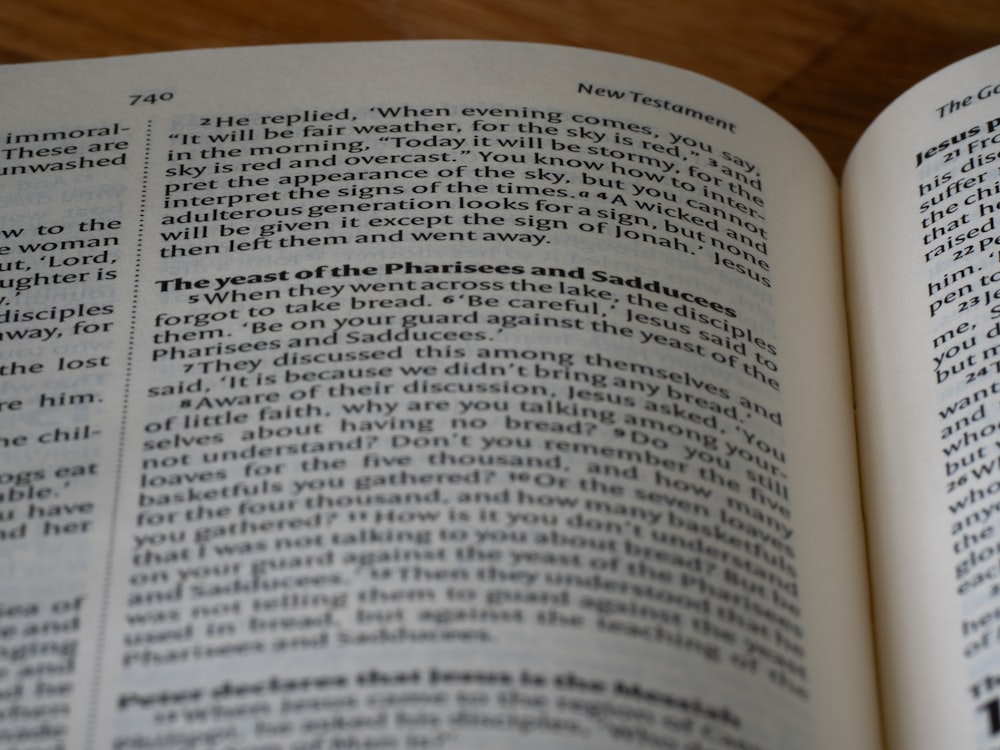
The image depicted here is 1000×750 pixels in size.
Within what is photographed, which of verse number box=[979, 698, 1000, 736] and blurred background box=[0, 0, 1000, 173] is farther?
blurred background box=[0, 0, 1000, 173]

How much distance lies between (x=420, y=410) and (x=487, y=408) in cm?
3

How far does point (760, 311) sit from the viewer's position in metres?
0.69

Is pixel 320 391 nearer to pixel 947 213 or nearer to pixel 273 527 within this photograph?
pixel 273 527

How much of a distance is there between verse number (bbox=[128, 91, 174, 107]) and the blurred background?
0.33 ft

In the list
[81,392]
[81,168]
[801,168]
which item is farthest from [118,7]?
[801,168]

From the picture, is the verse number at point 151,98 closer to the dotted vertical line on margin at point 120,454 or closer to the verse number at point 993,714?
the dotted vertical line on margin at point 120,454

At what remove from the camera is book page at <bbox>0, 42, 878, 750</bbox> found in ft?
1.92

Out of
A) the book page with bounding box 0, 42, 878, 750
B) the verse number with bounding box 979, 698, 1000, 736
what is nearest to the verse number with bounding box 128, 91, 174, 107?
the book page with bounding box 0, 42, 878, 750

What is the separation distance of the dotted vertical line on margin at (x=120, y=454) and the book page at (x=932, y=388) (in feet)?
1.11

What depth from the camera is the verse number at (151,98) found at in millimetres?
740

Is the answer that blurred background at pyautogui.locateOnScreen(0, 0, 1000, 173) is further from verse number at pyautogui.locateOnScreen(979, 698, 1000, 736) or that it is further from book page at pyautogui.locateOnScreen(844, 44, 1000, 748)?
verse number at pyautogui.locateOnScreen(979, 698, 1000, 736)

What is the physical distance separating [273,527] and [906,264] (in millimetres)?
332

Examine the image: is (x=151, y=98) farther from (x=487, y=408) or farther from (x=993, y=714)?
(x=993, y=714)

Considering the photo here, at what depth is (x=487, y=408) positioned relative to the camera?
637 mm
